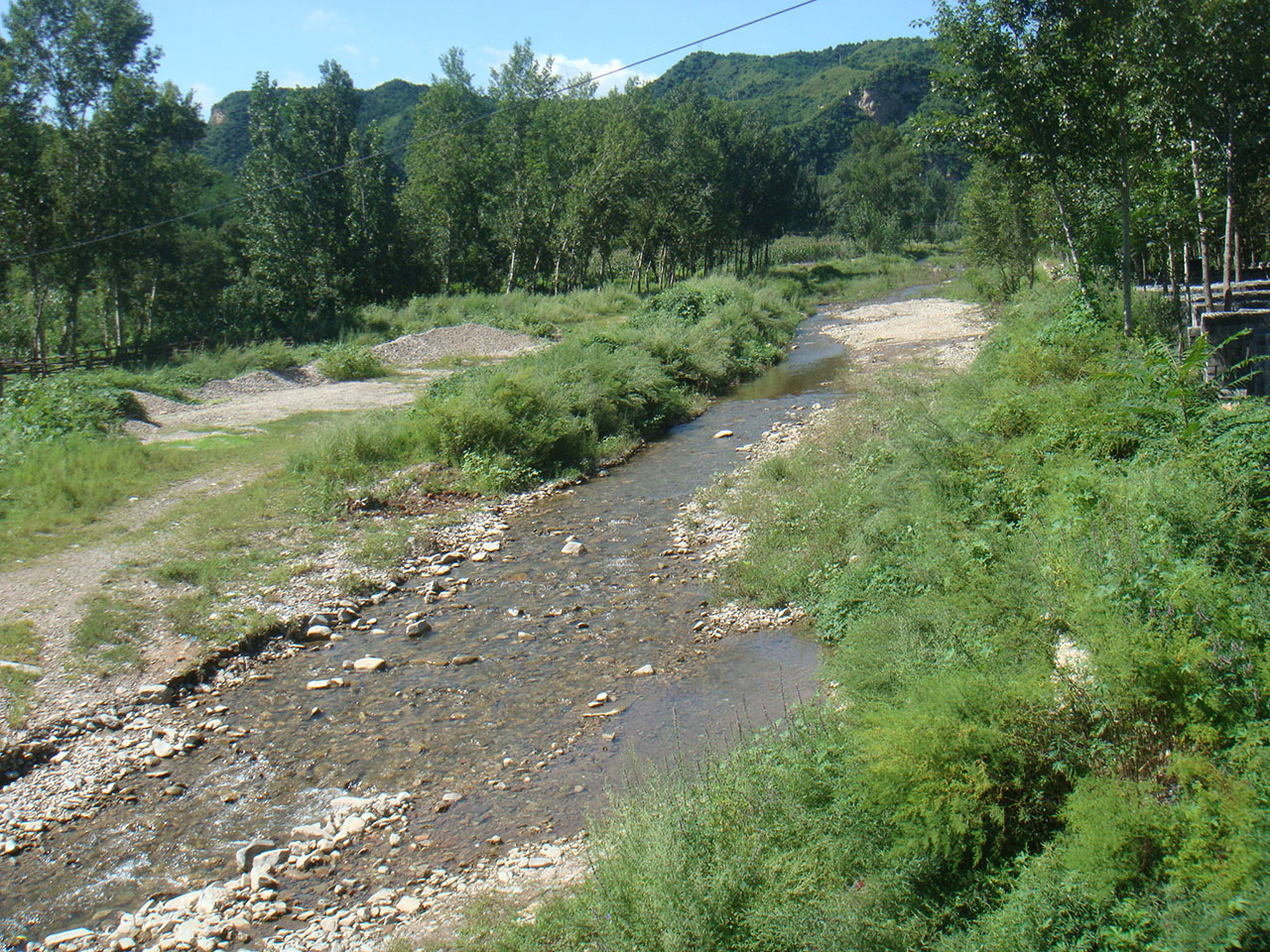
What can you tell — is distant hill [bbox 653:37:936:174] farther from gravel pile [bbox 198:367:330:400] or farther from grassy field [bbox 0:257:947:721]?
grassy field [bbox 0:257:947:721]

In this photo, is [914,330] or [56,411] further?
[914,330]

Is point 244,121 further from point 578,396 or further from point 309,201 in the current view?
point 578,396

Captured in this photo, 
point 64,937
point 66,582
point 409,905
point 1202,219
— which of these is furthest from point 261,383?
point 409,905

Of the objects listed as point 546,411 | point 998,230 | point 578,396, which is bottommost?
point 546,411

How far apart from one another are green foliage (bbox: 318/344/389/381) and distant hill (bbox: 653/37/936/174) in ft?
→ 333

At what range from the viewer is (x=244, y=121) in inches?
3447

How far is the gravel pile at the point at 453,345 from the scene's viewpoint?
29938 millimetres

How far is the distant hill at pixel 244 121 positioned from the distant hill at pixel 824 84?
35177 millimetres

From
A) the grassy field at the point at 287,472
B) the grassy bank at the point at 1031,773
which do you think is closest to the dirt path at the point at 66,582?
the grassy field at the point at 287,472

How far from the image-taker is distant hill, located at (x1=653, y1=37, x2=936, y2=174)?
133 meters

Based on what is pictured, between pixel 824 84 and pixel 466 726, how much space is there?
542ft

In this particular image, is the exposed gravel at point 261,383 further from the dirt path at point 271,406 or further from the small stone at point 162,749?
the small stone at point 162,749

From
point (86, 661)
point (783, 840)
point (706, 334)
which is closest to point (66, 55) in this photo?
point (706, 334)

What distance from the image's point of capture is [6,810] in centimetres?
721
